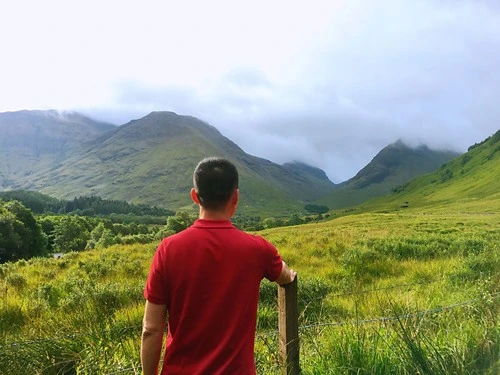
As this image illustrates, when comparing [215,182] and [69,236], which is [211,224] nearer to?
[215,182]

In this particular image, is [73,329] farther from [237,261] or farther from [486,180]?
[486,180]

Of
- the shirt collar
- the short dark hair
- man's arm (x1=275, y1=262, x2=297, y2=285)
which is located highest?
the short dark hair

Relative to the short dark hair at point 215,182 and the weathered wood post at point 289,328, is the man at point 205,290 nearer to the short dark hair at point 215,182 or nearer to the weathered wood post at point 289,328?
the short dark hair at point 215,182

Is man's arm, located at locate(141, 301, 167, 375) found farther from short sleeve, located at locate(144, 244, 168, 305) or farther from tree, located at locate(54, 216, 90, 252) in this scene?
tree, located at locate(54, 216, 90, 252)

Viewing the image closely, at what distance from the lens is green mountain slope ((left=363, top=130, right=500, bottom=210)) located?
404 ft

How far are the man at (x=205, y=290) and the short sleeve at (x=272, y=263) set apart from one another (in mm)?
136

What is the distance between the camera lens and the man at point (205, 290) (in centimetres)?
276

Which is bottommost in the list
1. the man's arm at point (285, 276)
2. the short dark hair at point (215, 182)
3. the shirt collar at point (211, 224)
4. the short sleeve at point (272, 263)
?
the man's arm at point (285, 276)

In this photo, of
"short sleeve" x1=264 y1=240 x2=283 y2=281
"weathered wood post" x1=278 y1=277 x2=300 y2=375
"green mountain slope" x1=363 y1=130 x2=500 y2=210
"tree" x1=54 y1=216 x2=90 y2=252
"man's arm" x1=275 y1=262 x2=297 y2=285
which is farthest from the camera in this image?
"green mountain slope" x1=363 y1=130 x2=500 y2=210

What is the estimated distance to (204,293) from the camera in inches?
110

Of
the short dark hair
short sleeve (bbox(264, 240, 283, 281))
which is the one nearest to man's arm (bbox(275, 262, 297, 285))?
short sleeve (bbox(264, 240, 283, 281))

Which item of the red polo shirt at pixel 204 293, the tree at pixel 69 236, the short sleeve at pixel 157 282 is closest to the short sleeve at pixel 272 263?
the red polo shirt at pixel 204 293

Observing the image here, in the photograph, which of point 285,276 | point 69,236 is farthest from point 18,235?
point 285,276

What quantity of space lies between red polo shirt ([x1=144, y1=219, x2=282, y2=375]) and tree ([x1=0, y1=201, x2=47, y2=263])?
211ft
